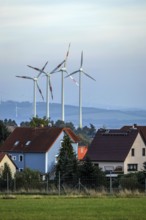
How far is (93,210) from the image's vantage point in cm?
2864

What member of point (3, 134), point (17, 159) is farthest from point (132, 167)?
point (3, 134)

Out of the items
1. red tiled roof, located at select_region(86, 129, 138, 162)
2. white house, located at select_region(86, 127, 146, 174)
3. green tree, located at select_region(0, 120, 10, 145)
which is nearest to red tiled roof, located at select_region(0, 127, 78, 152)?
red tiled roof, located at select_region(86, 129, 138, 162)

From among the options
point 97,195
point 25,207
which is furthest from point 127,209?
point 97,195

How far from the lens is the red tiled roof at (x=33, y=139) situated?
8125 centimetres

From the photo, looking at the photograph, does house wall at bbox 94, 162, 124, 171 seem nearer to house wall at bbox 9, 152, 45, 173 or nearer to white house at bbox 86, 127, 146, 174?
white house at bbox 86, 127, 146, 174

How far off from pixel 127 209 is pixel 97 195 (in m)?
13.3

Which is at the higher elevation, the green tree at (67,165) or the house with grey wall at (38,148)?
the house with grey wall at (38,148)

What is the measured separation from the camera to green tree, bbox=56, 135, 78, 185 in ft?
186

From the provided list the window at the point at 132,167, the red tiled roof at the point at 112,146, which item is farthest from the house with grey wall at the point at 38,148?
the window at the point at 132,167

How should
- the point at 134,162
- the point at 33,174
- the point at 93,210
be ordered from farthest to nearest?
the point at 134,162 < the point at 33,174 < the point at 93,210

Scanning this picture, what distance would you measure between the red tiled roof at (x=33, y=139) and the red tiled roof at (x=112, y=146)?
3.60m

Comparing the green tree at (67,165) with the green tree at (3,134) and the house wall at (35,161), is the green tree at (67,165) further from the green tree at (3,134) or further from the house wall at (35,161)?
the green tree at (3,134)

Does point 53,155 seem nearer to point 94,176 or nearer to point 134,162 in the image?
point 134,162

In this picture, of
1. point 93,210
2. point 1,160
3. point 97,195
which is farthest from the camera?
point 1,160
